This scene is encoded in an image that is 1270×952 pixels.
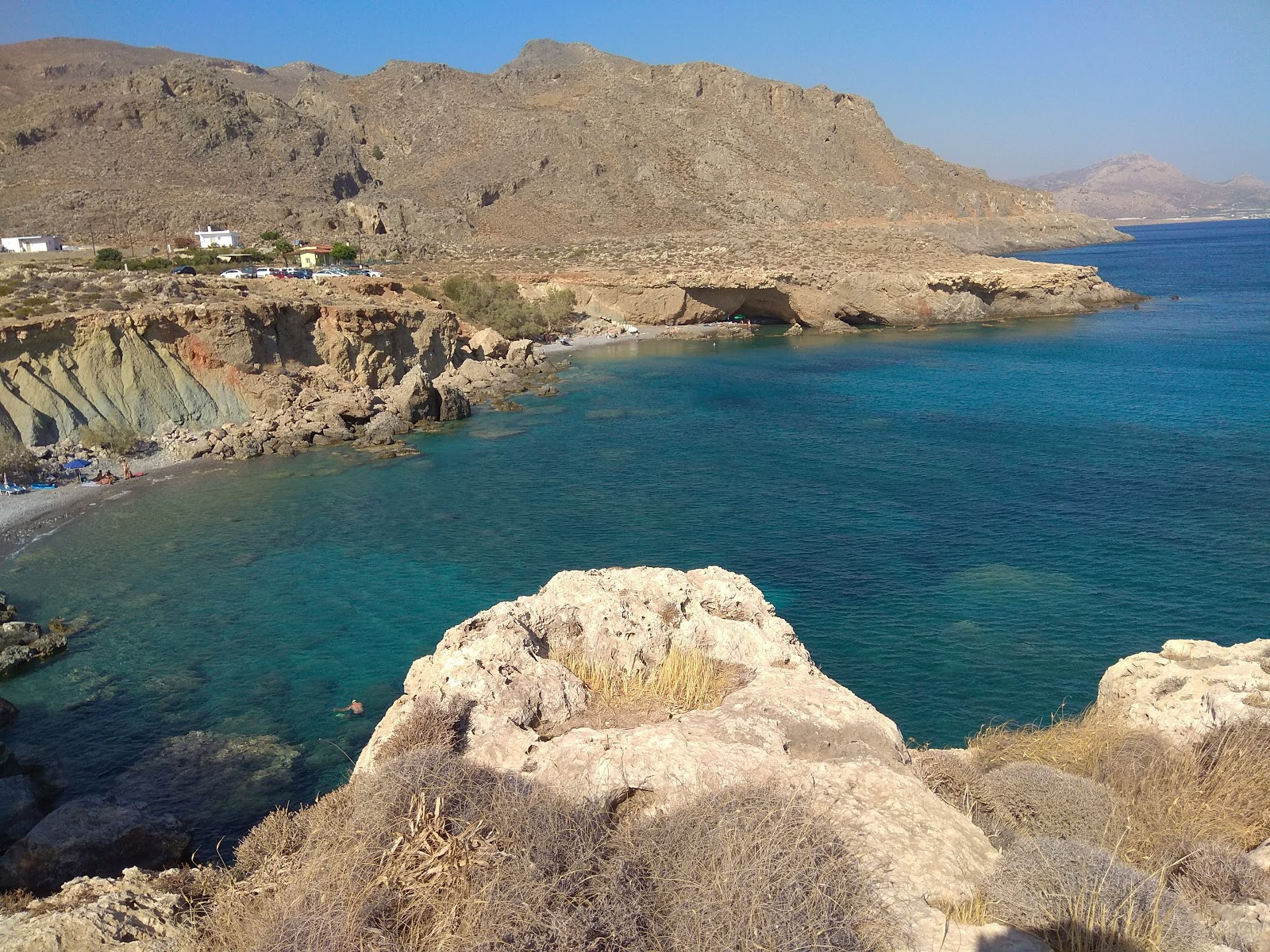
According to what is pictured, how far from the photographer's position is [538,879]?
4914mm

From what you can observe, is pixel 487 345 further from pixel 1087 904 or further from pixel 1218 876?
pixel 1087 904

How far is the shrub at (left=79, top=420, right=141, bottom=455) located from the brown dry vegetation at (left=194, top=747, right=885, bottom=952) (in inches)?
1127

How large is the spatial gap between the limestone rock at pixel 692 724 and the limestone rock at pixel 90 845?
508cm

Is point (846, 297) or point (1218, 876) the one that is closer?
point (1218, 876)

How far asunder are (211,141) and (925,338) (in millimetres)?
73040

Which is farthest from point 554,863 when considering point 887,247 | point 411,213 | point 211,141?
point 211,141

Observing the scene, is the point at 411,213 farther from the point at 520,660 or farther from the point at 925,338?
the point at 520,660

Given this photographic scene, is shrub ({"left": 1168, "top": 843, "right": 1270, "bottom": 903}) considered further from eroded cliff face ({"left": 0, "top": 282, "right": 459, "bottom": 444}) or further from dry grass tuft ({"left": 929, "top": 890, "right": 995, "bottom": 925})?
eroded cliff face ({"left": 0, "top": 282, "right": 459, "bottom": 444})

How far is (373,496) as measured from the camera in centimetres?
2700

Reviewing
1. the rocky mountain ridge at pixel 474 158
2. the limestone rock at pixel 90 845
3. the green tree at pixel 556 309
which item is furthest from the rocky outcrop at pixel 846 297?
the limestone rock at pixel 90 845

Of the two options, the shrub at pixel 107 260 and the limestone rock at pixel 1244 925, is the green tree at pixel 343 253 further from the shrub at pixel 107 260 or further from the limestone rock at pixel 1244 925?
the limestone rock at pixel 1244 925

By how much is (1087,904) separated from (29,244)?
7221 centimetres

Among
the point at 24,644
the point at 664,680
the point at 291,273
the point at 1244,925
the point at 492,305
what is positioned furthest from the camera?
the point at 492,305

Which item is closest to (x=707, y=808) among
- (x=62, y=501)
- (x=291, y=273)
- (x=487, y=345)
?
(x=62, y=501)
